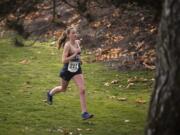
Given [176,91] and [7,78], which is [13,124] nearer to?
[176,91]

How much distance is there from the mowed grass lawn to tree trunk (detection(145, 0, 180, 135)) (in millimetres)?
3664

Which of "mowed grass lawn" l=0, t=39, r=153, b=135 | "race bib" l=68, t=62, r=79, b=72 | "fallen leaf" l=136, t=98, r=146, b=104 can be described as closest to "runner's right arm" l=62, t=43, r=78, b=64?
"race bib" l=68, t=62, r=79, b=72

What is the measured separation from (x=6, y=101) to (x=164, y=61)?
7.24 m

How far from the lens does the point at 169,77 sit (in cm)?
622

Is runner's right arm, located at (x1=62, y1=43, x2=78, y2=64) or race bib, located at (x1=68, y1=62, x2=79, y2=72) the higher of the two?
runner's right arm, located at (x1=62, y1=43, x2=78, y2=64)

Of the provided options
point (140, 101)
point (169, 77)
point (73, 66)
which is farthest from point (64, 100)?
point (169, 77)

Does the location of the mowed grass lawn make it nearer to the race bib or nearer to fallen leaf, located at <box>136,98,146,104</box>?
fallen leaf, located at <box>136,98,146,104</box>

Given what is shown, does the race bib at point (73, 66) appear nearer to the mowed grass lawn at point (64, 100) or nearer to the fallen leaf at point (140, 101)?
the mowed grass lawn at point (64, 100)

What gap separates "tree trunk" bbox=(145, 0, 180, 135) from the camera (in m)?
6.18

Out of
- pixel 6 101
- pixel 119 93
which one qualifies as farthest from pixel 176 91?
pixel 119 93

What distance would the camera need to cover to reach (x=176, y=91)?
6203 mm

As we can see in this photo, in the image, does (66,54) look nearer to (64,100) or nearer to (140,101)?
(64,100)

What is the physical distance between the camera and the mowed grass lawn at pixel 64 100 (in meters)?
10.2

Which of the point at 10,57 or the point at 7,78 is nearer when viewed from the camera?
the point at 7,78
